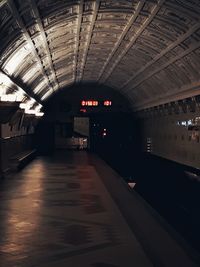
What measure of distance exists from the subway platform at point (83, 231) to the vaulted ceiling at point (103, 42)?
4624 millimetres

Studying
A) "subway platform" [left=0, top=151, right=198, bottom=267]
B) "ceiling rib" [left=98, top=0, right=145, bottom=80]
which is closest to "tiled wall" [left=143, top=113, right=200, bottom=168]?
"ceiling rib" [left=98, top=0, right=145, bottom=80]

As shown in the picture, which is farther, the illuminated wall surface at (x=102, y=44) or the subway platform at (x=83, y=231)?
the illuminated wall surface at (x=102, y=44)

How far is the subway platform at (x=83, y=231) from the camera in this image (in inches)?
298

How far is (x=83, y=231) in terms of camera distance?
9.62 metres

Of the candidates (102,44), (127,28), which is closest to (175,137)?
(102,44)

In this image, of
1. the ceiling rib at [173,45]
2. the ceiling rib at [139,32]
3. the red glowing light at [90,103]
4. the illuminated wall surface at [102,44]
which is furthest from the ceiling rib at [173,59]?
the red glowing light at [90,103]

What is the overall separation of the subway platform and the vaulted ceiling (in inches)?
182

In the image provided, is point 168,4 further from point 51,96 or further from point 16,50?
point 51,96

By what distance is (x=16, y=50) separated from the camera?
17734 millimetres

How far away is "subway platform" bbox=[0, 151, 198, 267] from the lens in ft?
24.8

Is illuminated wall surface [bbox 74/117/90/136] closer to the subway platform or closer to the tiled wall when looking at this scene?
the tiled wall

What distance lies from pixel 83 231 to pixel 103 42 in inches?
573

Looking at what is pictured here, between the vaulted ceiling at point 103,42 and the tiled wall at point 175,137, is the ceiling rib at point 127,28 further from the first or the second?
the tiled wall at point 175,137

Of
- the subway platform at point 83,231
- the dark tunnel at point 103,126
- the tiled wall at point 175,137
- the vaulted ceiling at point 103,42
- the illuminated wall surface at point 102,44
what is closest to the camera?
the subway platform at point 83,231
